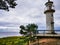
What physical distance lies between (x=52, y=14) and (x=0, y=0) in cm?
2032

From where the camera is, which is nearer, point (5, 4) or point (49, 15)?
point (5, 4)

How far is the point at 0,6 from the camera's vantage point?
60.5ft

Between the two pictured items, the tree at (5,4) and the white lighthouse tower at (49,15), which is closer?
the tree at (5,4)

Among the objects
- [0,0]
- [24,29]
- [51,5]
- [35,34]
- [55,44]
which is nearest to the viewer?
[0,0]

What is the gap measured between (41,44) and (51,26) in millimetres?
8839

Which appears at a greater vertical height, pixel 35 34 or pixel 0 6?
pixel 0 6

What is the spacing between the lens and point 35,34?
31641mm

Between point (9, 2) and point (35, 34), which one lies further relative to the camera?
point (35, 34)

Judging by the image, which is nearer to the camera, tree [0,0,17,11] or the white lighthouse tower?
tree [0,0,17,11]

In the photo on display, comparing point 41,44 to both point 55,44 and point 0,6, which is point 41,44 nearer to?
point 55,44

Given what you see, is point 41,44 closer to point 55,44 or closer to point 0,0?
point 55,44

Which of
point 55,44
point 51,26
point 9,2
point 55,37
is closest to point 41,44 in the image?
point 55,44

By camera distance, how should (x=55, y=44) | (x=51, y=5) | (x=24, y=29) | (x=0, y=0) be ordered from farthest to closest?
(x=24, y=29)
(x=51, y=5)
(x=55, y=44)
(x=0, y=0)

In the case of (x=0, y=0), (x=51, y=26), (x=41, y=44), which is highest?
(x=0, y=0)
